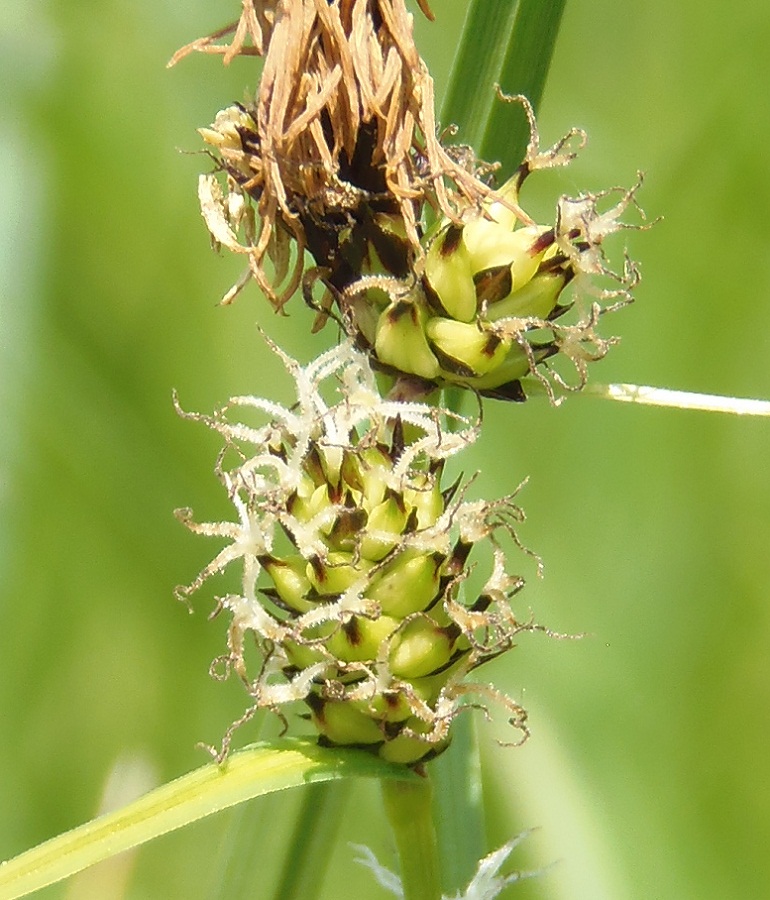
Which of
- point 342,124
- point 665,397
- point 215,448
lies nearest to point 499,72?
point 342,124

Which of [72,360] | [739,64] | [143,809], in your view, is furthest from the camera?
[739,64]

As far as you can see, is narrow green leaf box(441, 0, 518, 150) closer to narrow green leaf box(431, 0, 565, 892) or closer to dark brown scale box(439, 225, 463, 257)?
narrow green leaf box(431, 0, 565, 892)

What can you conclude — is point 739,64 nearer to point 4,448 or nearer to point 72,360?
point 72,360

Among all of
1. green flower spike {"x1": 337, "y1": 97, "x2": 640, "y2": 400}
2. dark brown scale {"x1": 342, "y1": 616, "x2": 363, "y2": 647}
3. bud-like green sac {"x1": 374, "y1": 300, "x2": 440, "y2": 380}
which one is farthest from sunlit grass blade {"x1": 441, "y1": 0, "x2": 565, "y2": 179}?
dark brown scale {"x1": 342, "y1": 616, "x2": 363, "y2": 647}

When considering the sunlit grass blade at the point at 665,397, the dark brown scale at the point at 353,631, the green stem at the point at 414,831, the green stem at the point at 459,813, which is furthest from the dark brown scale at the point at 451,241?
the green stem at the point at 459,813

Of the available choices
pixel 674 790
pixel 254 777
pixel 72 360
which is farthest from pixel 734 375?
pixel 254 777
